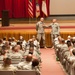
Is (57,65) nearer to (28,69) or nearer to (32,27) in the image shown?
(28,69)

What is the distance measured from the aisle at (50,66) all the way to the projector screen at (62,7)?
5050mm

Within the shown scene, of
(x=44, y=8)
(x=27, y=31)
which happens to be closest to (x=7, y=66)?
(x=27, y=31)

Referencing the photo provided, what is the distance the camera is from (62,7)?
20922mm

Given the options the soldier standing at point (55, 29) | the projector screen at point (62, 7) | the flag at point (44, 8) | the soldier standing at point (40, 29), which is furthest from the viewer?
the projector screen at point (62, 7)

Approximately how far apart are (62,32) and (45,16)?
2544 mm

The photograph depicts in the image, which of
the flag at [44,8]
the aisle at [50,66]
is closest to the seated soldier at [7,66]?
the aisle at [50,66]

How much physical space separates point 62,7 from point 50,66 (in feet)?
28.3

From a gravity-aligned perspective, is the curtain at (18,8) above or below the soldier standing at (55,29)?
above

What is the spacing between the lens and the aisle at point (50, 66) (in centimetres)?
1177

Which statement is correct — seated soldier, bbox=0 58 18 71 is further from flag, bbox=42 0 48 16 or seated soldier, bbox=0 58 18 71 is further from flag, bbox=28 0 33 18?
flag, bbox=42 0 48 16

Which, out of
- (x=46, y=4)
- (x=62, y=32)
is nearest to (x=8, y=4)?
(x=46, y=4)

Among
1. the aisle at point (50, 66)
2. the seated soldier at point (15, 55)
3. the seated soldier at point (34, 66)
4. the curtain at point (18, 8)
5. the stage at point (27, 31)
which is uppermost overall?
the curtain at point (18, 8)

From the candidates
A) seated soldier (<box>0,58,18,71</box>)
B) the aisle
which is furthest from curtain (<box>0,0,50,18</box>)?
seated soldier (<box>0,58,18,71</box>)

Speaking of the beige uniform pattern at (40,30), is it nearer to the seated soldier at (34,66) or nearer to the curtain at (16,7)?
the curtain at (16,7)
